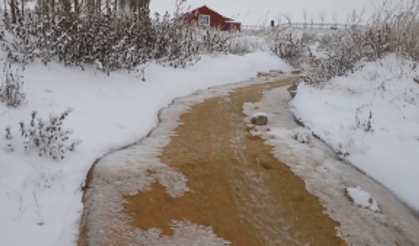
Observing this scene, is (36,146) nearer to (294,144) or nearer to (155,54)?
(294,144)

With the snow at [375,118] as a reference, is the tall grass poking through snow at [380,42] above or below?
above

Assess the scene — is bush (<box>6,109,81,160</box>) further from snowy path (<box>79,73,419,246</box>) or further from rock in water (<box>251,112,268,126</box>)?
rock in water (<box>251,112,268,126</box>)

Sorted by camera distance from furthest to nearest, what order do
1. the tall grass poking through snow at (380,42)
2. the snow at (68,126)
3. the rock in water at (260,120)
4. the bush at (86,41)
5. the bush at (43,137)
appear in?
the tall grass poking through snow at (380,42) → the rock in water at (260,120) → the bush at (86,41) → the bush at (43,137) → the snow at (68,126)

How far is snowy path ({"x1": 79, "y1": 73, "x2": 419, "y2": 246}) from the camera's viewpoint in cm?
313

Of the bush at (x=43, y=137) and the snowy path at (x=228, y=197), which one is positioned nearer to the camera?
the snowy path at (x=228, y=197)

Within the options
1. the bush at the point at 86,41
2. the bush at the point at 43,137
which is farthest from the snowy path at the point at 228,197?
the bush at the point at 86,41

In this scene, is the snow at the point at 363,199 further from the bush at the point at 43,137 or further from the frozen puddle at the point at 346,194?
the bush at the point at 43,137

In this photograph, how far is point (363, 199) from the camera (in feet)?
12.0

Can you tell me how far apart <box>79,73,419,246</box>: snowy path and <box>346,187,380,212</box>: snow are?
0.20ft

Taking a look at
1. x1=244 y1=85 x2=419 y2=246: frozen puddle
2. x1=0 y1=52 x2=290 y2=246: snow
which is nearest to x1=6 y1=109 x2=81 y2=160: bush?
x1=0 y1=52 x2=290 y2=246: snow

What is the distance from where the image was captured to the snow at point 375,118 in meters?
4.05

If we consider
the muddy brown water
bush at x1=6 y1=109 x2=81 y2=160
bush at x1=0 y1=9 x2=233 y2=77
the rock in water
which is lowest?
the muddy brown water

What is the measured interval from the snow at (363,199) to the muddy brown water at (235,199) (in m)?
0.36

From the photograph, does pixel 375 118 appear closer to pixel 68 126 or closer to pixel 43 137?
pixel 68 126
